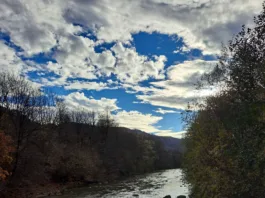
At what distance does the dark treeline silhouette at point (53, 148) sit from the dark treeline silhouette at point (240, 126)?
74.5ft

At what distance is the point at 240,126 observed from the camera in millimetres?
18984

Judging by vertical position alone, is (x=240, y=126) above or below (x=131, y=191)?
above

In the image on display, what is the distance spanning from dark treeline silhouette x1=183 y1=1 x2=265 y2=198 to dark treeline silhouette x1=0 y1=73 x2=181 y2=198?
2270 cm

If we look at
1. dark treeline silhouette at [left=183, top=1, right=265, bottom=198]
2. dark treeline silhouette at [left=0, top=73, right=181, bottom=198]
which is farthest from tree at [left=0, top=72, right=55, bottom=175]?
dark treeline silhouette at [left=183, top=1, right=265, bottom=198]

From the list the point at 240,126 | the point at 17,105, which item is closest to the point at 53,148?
the point at 17,105

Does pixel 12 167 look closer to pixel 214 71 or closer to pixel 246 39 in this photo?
pixel 214 71

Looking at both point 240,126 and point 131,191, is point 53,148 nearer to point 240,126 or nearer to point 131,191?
point 131,191

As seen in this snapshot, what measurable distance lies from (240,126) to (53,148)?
56695 millimetres

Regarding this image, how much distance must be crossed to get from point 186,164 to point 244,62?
1871cm

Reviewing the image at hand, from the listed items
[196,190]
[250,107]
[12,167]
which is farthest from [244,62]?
[12,167]

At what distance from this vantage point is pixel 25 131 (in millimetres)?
49906

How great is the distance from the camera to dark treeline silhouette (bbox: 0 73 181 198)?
46.2m

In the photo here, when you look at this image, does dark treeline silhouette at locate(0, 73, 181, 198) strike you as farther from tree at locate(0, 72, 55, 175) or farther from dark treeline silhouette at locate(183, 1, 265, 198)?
dark treeline silhouette at locate(183, 1, 265, 198)

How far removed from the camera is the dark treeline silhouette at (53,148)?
152ft
